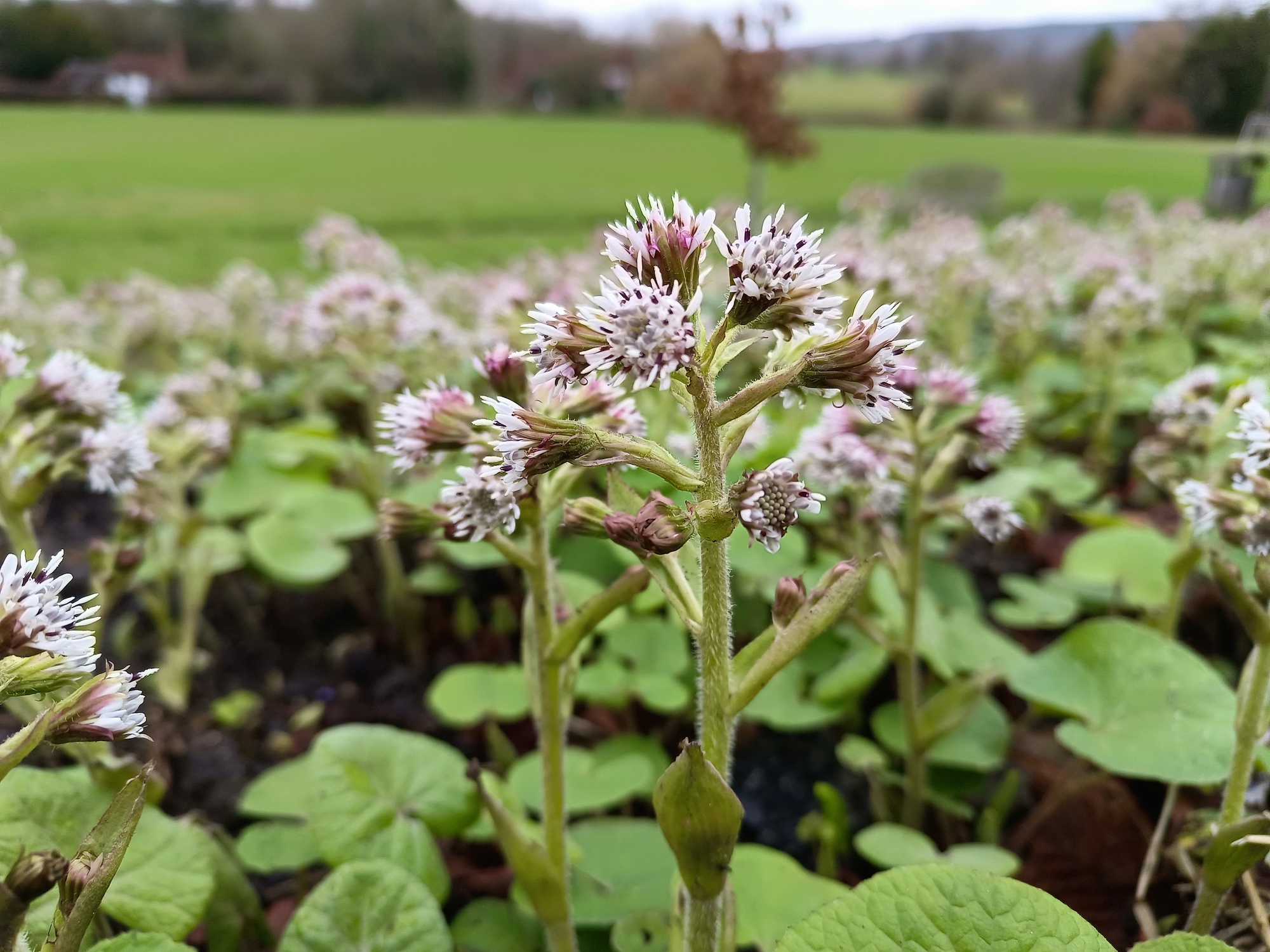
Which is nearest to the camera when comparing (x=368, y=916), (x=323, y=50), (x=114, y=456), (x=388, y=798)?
(x=368, y=916)

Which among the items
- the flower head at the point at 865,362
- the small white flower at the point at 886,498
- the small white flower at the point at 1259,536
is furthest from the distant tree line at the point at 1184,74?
the flower head at the point at 865,362

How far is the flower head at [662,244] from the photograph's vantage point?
2.67 feet

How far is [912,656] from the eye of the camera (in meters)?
1.52

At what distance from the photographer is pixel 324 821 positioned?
1256 millimetres

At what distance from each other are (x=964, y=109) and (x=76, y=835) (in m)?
12.1

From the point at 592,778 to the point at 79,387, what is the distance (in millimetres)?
1047

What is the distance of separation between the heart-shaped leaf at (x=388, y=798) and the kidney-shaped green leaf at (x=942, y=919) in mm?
610

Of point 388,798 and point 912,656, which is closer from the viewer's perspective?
point 388,798

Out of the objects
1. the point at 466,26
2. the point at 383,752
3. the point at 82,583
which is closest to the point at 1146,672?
the point at 383,752

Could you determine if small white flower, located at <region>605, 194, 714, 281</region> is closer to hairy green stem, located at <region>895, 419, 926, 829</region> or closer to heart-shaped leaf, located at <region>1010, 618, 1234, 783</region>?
hairy green stem, located at <region>895, 419, 926, 829</region>

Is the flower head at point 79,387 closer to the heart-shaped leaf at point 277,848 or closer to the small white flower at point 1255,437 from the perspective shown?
the heart-shaped leaf at point 277,848

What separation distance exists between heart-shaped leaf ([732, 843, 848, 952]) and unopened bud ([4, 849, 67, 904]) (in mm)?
819

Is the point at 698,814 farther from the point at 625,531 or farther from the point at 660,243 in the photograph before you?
the point at 660,243

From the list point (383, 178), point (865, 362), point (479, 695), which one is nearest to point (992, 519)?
point (865, 362)
